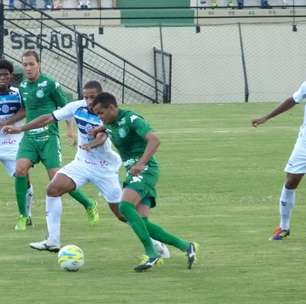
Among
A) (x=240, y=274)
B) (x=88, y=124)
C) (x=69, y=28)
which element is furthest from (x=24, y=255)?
(x=69, y=28)

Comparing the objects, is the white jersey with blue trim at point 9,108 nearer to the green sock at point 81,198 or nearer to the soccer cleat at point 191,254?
the green sock at point 81,198

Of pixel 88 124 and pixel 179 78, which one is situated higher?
pixel 88 124

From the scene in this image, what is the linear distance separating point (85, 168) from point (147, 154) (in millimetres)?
1774

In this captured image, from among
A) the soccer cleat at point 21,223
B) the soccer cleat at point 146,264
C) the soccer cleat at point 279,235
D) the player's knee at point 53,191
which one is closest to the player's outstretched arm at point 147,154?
the soccer cleat at point 146,264

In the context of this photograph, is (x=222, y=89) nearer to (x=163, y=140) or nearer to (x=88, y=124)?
(x=163, y=140)

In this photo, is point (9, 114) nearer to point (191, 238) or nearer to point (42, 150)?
point (42, 150)

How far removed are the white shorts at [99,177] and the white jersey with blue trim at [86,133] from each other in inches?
3.2

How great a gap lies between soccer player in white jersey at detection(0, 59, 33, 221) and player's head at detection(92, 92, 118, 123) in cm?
356

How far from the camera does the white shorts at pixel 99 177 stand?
1235 centimetres

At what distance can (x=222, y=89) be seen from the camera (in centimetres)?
4319

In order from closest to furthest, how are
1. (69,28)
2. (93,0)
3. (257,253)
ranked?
(257,253), (69,28), (93,0)

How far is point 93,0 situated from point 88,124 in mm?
34256

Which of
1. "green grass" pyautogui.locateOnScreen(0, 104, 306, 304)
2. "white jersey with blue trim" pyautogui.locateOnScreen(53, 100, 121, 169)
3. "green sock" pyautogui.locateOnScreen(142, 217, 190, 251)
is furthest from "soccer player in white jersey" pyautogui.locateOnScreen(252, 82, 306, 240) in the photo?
"green sock" pyautogui.locateOnScreen(142, 217, 190, 251)

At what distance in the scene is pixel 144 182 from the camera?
439 inches
